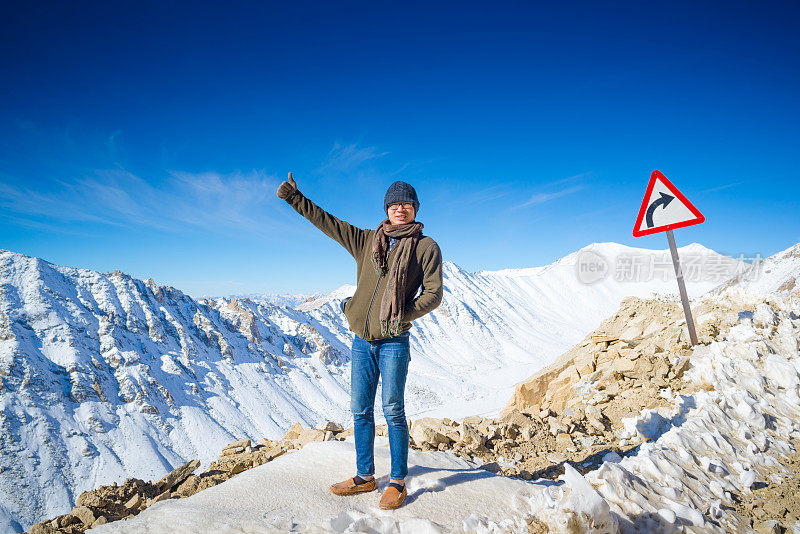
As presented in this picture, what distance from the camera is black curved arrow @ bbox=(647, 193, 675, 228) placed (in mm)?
5883

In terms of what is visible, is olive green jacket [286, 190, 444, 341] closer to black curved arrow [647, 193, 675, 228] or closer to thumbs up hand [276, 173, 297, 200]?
thumbs up hand [276, 173, 297, 200]

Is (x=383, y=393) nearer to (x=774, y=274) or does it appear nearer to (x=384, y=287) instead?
(x=384, y=287)

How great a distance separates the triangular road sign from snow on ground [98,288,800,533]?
2412 millimetres

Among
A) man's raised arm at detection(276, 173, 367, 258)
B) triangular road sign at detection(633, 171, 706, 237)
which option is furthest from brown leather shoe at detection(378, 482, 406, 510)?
triangular road sign at detection(633, 171, 706, 237)

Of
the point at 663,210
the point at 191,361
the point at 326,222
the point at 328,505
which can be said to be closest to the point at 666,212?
the point at 663,210

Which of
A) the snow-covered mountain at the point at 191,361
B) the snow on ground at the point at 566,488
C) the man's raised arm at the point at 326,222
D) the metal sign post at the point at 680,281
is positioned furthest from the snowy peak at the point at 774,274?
the snow-covered mountain at the point at 191,361

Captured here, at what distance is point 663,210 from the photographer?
5.93 meters

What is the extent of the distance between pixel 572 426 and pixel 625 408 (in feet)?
3.32

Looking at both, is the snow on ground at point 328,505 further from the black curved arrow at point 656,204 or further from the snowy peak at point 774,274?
the snowy peak at point 774,274

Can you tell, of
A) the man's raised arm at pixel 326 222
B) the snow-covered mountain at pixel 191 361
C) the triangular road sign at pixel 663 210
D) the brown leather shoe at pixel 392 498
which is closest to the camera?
the brown leather shoe at pixel 392 498

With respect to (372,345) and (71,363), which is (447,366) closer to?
(71,363)


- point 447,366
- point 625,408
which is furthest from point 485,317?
point 625,408

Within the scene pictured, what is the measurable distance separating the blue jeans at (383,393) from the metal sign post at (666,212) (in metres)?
5.22

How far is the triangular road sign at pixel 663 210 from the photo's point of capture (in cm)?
572
